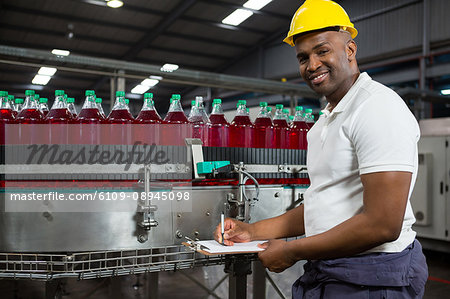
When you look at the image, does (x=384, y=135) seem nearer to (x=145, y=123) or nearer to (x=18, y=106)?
(x=145, y=123)

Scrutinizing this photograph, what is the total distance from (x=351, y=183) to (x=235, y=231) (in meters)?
0.48

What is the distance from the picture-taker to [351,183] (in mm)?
1045

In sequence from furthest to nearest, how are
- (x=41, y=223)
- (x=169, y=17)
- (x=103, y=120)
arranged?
(x=169, y=17) → (x=103, y=120) → (x=41, y=223)

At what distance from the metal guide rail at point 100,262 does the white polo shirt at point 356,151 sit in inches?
16.3

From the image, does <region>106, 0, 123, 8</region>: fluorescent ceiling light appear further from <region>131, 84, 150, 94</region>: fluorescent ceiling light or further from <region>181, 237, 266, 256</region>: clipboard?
<region>181, 237, 266, 256</region>: clipboard

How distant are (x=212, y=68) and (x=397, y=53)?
5280 mm

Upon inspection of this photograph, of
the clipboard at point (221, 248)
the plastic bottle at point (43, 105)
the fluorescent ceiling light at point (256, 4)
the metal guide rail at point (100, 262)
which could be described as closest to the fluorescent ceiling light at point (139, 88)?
the fluorescent ceiling light at point (256, 4)

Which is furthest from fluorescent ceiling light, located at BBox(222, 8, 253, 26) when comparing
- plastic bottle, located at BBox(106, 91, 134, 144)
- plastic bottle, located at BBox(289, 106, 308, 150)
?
plastic bottle, located at BBox(106, 91, 134, 144)

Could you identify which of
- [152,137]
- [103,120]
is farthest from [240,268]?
[103,120]

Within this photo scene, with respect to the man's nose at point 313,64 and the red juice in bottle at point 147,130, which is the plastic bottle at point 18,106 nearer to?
the red juice in bottle at point 147,130

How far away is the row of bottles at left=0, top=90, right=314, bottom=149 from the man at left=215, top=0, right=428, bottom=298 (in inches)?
23.7

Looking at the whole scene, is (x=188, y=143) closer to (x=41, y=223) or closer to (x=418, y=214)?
(x=41, y=223)

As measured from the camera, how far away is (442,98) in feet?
18.2

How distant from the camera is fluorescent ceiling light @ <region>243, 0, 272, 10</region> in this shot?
326 inches
